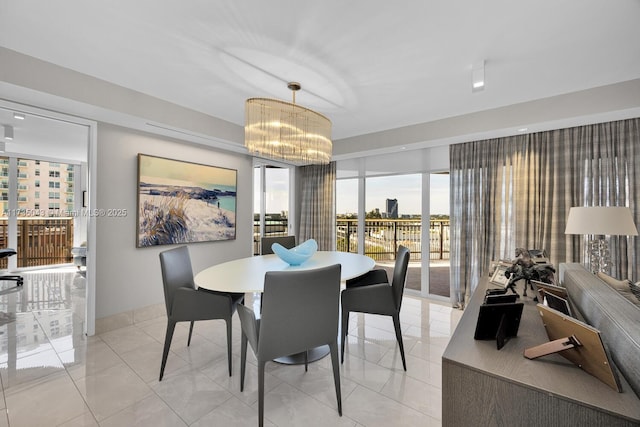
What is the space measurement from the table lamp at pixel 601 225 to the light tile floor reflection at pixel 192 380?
4.84ft

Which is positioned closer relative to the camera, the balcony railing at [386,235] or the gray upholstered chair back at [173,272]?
the gray upholstered chair back at [173,272]

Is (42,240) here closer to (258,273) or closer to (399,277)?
(258,273)

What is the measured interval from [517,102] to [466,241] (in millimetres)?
1702

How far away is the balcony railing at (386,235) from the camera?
4042mm

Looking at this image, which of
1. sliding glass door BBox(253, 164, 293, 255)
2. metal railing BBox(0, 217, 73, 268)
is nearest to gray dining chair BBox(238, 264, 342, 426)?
sliding glass door BBox(253, 164, 293, 255)

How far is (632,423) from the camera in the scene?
702mm

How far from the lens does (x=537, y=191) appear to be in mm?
3125

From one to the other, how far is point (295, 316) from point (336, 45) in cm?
182

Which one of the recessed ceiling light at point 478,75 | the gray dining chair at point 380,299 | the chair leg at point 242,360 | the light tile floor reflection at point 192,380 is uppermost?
the recessed ceiling light at point 478,75

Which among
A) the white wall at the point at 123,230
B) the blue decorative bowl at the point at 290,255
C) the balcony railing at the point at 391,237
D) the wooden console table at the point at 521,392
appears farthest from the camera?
the balcony railing at the point at 391,237

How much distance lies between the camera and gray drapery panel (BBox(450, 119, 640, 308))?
8.87 ft

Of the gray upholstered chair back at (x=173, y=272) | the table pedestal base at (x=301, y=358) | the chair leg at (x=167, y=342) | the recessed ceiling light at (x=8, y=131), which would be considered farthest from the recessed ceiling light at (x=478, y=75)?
the recessed ceiling light at (x=8, y=131)

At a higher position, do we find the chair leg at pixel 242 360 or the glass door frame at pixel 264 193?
the glass door frame at pixel 264 193

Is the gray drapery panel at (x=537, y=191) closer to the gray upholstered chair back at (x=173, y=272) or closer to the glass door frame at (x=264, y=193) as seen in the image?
the glass door frame at (x=264, y=193)
